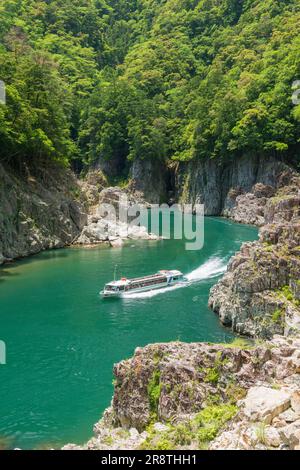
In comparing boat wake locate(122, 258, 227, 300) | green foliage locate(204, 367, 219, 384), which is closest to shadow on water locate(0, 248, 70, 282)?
boat wake locate(122, 258, 227, 300)

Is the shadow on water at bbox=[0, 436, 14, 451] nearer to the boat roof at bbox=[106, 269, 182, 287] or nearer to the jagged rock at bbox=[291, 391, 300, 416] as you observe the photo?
the jagged rock at bbox=[291, 391, 300, 416]

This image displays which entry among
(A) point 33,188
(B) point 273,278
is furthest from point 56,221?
(B) point 273,278

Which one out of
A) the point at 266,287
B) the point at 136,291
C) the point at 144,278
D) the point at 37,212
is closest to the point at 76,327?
the point at 136,291

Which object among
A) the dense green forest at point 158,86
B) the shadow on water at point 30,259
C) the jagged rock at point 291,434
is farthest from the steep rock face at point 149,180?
the jagged rock at point 291,434

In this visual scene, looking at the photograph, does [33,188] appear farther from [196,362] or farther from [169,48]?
[169,48]

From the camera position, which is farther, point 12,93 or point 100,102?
point 100,102

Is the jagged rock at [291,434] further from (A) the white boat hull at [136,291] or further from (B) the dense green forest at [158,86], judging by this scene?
(B) the dense green forest at [158,86]
